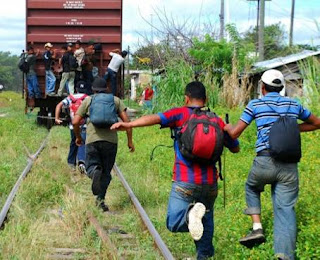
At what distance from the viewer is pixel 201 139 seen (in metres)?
5.79

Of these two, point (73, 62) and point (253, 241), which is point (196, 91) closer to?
point (253, 241)

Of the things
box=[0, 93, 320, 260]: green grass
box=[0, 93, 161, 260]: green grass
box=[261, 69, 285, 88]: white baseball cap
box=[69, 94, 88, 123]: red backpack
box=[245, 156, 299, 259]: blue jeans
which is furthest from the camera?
box=[69, 94, 88, 123]: red backpack

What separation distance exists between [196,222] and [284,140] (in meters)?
1.05

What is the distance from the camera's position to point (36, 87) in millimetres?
20438

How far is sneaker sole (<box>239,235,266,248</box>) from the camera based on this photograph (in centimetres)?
610

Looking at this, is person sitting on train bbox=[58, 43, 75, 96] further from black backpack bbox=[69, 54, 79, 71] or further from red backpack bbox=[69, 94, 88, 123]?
red backpack bbox=[69, 94, 88, 123]

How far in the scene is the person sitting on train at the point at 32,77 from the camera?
770 inches

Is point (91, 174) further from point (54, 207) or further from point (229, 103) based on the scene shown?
point (229, 103)

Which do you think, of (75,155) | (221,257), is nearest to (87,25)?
(75,155)

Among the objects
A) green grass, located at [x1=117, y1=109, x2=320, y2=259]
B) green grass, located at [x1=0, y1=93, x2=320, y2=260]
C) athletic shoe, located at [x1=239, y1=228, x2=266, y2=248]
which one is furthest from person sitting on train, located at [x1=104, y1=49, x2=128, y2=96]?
athletic shoe, located at [x1=239, y1=228, x2=266, y2=248]

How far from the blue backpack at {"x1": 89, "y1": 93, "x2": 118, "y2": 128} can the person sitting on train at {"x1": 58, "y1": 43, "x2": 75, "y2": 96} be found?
10.4m

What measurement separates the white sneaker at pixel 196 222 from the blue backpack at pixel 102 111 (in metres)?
3.14

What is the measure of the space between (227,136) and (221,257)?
1.34 metres

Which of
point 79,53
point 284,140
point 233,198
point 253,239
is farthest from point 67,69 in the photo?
point 284,140
